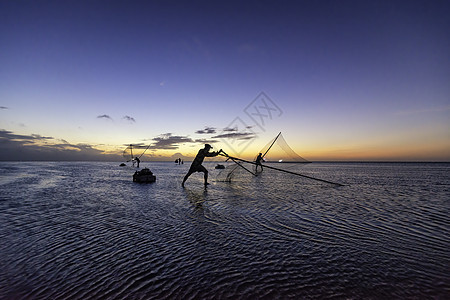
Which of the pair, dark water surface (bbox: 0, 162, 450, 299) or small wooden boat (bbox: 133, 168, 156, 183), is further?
small wooden boat (bbox: 133, 168, 156, 183)

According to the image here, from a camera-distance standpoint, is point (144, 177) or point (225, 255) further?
point (144, 177)

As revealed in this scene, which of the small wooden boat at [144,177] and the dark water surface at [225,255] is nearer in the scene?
the dark water surface at [225,255]

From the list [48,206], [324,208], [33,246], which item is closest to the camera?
[33,246]

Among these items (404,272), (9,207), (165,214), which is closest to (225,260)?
(404,272)

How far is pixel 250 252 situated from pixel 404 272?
354 centimetres

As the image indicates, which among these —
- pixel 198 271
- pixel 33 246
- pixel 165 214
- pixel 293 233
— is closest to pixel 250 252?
pixel 198 271

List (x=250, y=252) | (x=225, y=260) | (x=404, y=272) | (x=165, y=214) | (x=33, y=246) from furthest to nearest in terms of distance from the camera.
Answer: (x=165, y=214) < (x=33, y=246) < (x=250, y=252) < (x=225, y=260) < (x=404, y=272)

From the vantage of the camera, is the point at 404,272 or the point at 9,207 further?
the point at 9,207

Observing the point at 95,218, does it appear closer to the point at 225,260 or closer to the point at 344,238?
the point at 225,260

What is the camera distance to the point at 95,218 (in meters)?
9.78

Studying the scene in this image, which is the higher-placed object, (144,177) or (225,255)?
(144,177)

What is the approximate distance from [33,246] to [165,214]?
196 inches

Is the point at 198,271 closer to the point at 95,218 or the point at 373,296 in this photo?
the point at 373,296

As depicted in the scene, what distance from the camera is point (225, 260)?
17.8 feet
